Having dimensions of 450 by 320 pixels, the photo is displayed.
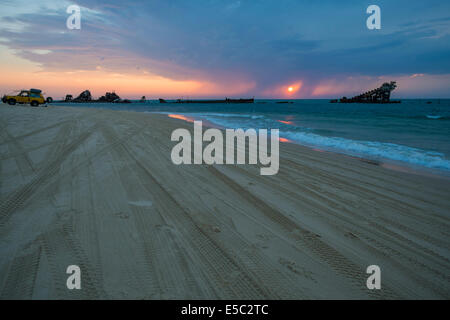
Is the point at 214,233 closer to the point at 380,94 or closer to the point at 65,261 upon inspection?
the point at 65,261

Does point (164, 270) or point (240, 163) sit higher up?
point (240, 163)

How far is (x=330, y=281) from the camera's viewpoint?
2.09m

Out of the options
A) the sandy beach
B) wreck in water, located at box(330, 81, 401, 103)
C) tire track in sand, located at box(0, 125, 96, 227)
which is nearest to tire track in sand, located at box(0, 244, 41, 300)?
the sandy beach

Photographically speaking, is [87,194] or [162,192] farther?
[162,192]

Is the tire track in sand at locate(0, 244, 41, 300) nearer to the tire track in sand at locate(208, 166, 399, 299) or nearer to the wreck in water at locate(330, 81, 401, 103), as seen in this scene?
the tire track in sand at locate(208, 166, 399, 299)

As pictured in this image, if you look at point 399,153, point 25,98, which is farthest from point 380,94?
point 25,98

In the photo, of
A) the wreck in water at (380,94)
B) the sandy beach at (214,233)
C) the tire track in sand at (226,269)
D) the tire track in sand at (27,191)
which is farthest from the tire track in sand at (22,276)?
the wreck in water at (380,94)

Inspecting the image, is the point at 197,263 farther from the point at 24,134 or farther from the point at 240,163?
the point at 24,134

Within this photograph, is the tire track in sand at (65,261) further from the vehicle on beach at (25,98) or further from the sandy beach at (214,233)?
the vehicle on beach at (25,98)

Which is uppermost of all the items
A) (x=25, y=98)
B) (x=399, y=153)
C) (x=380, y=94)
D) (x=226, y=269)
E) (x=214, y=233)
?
(x=380, y=94)

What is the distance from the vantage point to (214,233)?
2727 mm

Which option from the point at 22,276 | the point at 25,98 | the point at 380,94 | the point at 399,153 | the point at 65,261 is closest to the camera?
the point at 22,276

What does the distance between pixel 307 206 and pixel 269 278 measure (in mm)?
1798

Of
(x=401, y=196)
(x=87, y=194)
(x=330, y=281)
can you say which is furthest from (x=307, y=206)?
(x=87, y=194)
